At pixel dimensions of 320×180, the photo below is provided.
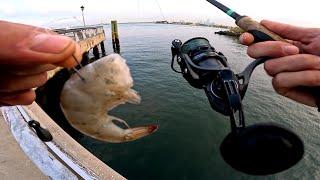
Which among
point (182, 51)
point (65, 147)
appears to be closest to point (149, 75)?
point (65, 147)

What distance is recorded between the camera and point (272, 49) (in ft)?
7.33

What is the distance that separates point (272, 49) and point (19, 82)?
1.70m

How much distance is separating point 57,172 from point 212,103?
3.28m

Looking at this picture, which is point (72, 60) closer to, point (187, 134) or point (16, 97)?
point (16, 97)

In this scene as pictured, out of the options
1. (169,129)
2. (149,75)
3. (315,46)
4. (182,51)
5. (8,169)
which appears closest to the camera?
(315,46)

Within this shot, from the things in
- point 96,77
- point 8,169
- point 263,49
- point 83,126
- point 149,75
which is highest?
point 263,49

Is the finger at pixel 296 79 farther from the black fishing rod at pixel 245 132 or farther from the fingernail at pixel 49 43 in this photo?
the fingernail at pixel 49 43

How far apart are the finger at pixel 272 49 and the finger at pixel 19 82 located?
152cm

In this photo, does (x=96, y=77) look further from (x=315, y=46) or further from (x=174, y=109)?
(x=174, y=109)

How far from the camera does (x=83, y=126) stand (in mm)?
2314

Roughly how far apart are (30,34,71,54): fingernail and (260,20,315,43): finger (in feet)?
6.46

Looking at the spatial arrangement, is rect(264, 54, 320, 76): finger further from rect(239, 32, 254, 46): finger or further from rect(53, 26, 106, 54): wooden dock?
rect(53, 26, 106, 54): wooden dock

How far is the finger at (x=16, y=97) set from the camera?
185 centimetres

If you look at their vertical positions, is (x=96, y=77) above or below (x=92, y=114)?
above
